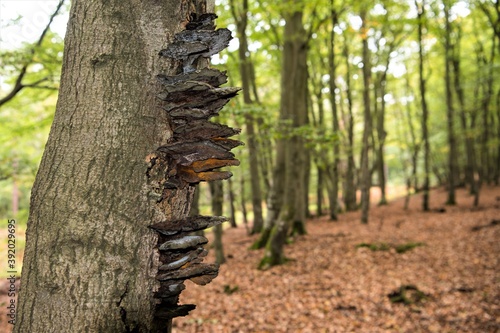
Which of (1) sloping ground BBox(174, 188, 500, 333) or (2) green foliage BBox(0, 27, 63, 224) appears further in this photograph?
(2) green foliage BBox(0, 27, 63, 224)

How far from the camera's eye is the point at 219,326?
590 centimetres

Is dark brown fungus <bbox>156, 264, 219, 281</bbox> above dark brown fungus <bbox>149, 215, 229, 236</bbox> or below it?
below

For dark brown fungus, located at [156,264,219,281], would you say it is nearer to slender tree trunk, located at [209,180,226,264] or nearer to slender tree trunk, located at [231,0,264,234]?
slender tree trunk, located at [209,180,226,264]

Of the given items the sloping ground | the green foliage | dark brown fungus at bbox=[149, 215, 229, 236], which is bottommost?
the sloping ground

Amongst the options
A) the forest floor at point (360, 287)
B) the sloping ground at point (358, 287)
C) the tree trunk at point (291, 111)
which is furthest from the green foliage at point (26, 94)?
the tree trunk at point (291, 111)

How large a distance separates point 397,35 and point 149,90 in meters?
18.9

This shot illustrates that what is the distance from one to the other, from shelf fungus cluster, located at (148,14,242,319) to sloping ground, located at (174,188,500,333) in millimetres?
4862

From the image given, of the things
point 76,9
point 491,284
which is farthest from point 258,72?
point 76,9

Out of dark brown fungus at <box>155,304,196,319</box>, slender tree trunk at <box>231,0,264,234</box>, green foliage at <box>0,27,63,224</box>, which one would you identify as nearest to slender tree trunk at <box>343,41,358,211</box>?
slender tree trunk at <box>231,0,264,234</box>

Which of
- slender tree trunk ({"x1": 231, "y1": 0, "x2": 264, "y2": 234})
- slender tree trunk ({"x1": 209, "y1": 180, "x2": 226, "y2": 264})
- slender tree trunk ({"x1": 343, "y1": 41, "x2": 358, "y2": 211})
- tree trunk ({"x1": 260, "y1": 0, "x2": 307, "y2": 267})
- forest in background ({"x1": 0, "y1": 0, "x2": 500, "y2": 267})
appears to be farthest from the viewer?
slender tree trunk ({"x1": 343, "y1": 41, "x2": 358, "y2": 211})

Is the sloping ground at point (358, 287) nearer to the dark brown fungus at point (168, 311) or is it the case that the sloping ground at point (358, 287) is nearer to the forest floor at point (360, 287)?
the forest floor at point (360, 287)

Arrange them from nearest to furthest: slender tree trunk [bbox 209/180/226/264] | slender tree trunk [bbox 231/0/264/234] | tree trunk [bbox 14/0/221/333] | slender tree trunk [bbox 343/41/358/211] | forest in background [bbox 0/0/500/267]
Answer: tree trunk [bbox 14/0/221/333] → forest in background [bbox 0/0/500/267] → slender tree trunk [bbox 209/180/226/264] → slender tree trunk [bbox 231/0/264/234] → slender tree trunk [bbox 343/41/358/211]

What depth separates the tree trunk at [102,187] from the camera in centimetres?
134

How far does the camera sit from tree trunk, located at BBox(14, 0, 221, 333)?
4.38 ft
